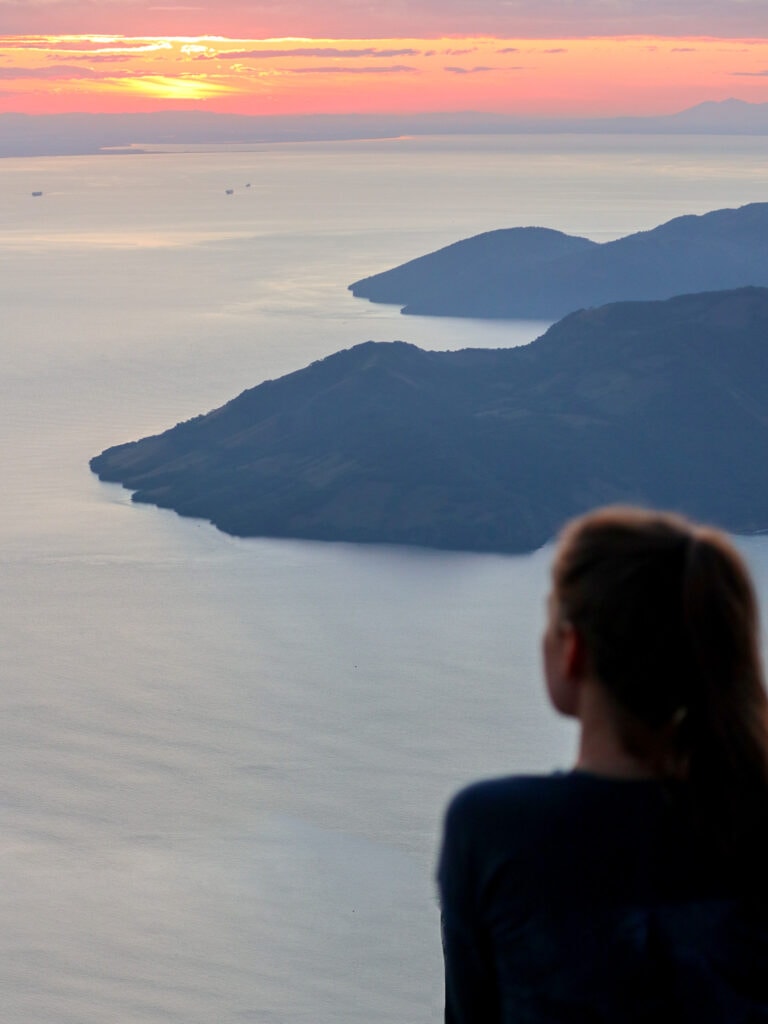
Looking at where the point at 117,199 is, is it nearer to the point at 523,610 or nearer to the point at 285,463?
the point at 285,463

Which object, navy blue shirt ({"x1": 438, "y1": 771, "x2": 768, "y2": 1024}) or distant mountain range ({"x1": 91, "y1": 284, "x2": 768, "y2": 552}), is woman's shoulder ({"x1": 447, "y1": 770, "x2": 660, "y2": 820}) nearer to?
navy blue shirt ({"x1": 438, "y1": 771, "x2": 768, "y2": 1024})

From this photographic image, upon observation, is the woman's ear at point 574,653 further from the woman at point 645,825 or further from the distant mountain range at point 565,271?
the distant mountain range at point 565,271

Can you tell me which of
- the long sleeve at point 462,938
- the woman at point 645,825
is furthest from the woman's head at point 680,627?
the long sleeve at point 462,938

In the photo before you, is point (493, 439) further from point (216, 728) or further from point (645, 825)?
A: point (645, 825)

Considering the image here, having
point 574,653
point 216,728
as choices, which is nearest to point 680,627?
point 574,653

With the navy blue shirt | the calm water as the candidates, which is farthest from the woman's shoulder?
the calm water

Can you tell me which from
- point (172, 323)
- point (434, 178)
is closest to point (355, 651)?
point (172, 323)
